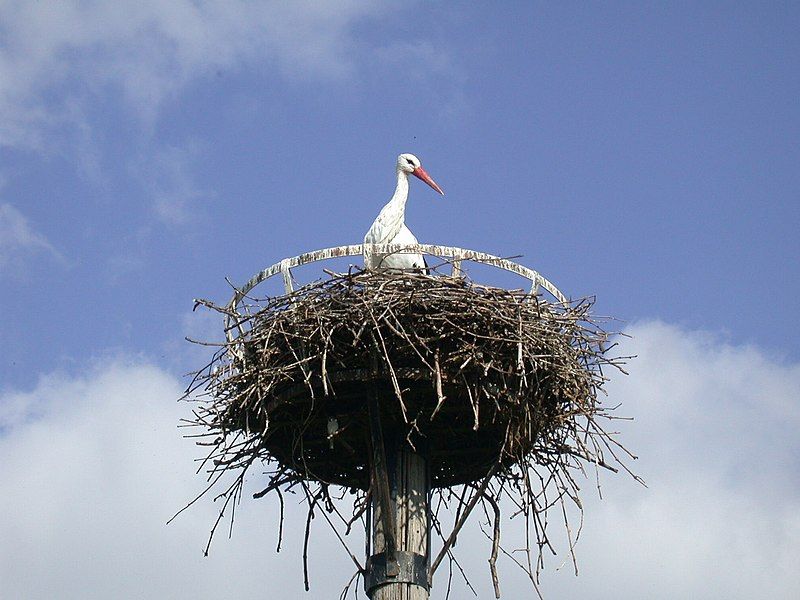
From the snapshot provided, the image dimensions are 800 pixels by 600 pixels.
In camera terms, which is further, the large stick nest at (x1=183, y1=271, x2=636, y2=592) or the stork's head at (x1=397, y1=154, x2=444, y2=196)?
the stork's head at (x1=397, y1=154, x2=444, y2=196)

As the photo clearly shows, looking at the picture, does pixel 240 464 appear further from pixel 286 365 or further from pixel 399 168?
pixel 399 168

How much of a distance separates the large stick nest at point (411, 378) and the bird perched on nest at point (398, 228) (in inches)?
21.8

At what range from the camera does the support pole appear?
934 centimetres

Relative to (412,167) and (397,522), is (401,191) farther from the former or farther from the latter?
(397,522)

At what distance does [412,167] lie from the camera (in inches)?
499

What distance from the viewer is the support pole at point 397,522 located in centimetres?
934

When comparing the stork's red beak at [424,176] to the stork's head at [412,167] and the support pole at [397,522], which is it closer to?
the stork's head at [412,167]

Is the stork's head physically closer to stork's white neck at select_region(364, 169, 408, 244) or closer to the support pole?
stork's white neck at select_region(364, 169, 408, 244)

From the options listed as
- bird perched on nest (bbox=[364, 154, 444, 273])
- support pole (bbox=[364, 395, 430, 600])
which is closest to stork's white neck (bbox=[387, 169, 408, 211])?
bird perched on nest (bbox=[364, 154, 444, 273])

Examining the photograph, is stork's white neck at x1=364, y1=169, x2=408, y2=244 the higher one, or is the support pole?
stork's white neck at x1=364, y1=169, x2=408, y2=244

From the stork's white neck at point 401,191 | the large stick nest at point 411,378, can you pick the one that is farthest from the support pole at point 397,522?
the stork's white neck at point 401,191

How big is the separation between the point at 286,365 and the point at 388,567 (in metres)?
1.39

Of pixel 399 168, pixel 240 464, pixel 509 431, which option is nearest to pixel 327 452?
pixel 240 464

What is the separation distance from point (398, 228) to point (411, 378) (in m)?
2.34
